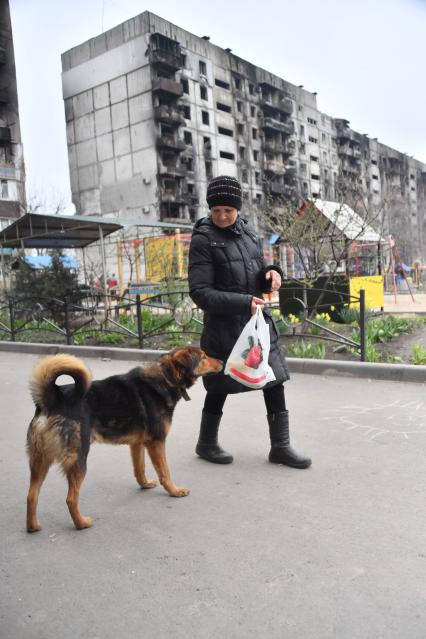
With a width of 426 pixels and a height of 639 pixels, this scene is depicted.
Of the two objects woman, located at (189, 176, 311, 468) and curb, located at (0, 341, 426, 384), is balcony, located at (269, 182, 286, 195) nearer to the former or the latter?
curb, located at (0, 341, 426, 384)

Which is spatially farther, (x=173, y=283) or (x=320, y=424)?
(x=173, y=283)

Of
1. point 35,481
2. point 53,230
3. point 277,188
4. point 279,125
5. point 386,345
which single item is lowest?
point 386,345

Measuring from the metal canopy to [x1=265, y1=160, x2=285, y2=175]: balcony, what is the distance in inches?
1982

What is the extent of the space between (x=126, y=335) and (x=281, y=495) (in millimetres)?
7775

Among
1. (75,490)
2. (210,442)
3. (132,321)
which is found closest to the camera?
(75,490)

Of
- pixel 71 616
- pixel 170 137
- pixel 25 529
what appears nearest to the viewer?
pixel 71 616

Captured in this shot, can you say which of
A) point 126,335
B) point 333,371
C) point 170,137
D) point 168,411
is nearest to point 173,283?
point 126,335

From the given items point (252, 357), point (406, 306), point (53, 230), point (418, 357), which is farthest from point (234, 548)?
point (406, 306)

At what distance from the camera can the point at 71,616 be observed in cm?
227

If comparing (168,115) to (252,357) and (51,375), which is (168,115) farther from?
(51,375)

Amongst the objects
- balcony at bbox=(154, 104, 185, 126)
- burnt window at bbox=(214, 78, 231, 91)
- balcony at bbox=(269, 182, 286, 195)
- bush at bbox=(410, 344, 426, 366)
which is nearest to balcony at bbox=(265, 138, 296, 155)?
balcony at bbox=(269, 182, 286, 195)

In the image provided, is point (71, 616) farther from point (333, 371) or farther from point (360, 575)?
point (333, 371)

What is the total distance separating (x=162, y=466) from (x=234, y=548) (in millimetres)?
818

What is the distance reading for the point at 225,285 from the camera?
390 centimetres
